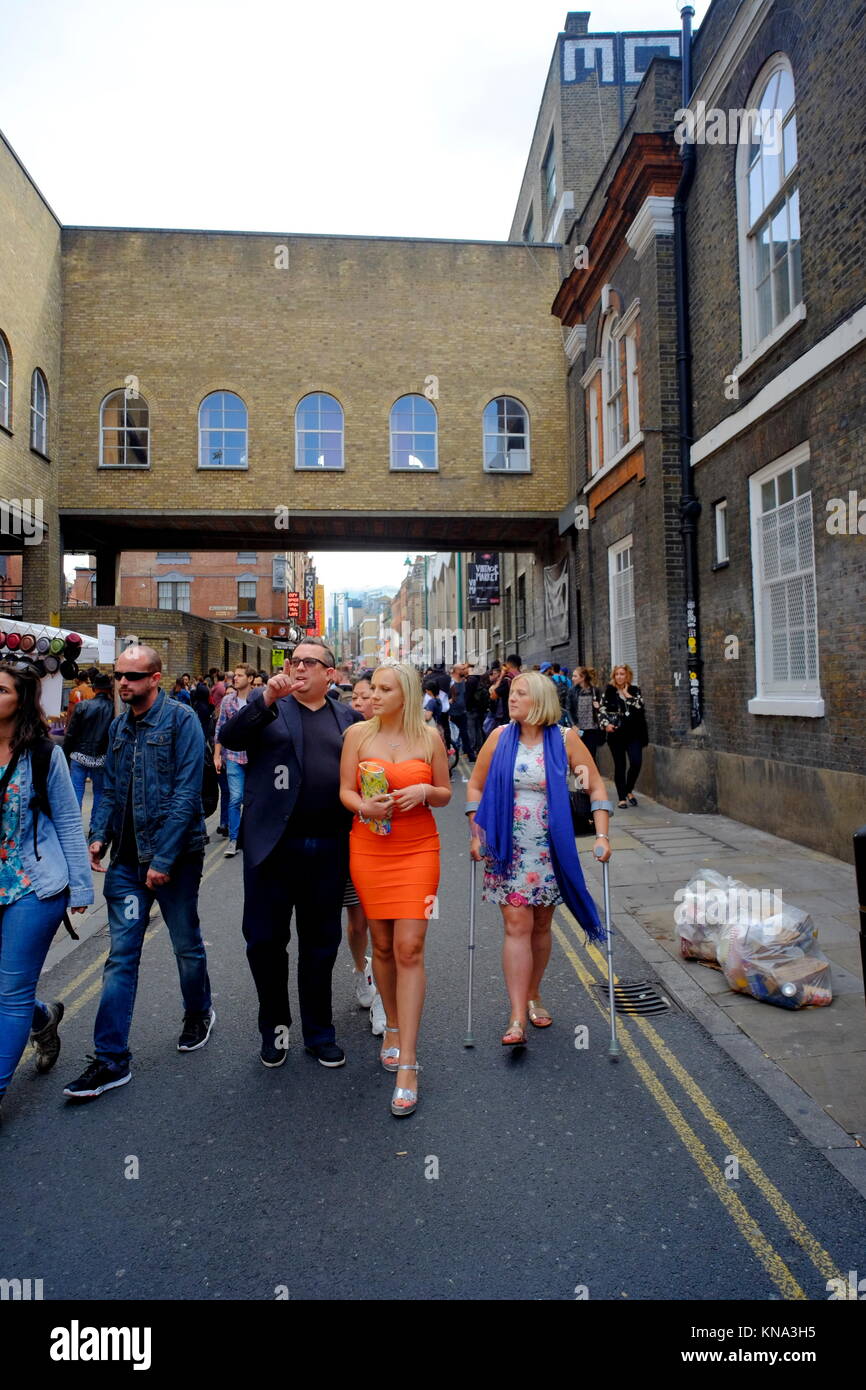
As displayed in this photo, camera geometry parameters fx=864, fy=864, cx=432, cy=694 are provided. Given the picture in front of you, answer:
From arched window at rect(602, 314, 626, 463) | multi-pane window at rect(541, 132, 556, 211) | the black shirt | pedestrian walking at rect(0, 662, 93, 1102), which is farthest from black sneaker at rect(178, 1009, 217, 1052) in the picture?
multi-pane window at rect(541, 132, 556, 211)

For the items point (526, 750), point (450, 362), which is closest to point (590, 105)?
point (450, 362)

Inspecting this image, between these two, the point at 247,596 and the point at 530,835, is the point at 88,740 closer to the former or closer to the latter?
the point at 530,835

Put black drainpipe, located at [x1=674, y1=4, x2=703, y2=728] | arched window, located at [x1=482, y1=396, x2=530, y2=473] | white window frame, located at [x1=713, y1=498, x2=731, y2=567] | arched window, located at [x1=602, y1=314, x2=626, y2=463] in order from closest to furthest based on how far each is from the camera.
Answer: white window frame, located at [x1=713, y1=498, x2=731, y2=567] → black drainpipe, located at [x1=674, y1=4, x2=703, y2=728] → arched window, located at [x1=602, y1=314, x2=626, y2=463] → arched window, located at [x1=482, y1=396, x2=530, y2=473]

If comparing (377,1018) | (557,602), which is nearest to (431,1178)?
(377,1018)

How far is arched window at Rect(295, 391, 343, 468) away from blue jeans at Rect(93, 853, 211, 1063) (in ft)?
58.7

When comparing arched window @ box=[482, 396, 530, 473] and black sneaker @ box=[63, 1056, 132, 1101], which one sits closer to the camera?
black sneaker @ box=[63, 1056, 132, 1101]

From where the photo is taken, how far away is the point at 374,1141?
3.34 meters

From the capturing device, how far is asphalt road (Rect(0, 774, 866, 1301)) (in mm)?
2541

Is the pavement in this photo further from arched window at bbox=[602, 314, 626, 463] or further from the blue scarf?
arched window at bbox=[602, 314, 626, 463]

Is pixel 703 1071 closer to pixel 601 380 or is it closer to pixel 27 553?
pixel 601 380

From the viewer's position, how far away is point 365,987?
4840 millimetres

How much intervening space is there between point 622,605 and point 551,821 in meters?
11.3

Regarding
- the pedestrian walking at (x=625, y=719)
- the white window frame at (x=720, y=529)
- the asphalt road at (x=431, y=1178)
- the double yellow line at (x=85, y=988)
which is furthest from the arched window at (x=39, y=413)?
the asphalt road at (x=431, y=1178)

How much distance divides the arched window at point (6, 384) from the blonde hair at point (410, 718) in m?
17.4
